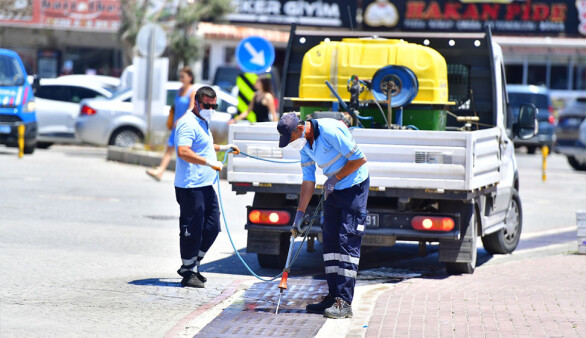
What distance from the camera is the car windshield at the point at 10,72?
2192cm

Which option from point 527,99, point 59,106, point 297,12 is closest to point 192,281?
point 59,106

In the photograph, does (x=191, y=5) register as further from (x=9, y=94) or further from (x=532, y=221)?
(x=532, y=221)

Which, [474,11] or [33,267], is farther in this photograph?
[474,11]

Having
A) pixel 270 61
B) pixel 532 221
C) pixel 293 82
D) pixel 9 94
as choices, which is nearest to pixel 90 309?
pixel 293 82

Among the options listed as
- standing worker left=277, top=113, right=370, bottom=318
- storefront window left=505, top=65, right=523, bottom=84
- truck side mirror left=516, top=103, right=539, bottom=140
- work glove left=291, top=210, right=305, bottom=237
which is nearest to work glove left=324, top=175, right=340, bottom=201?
standing worker left=277, top=113, right=370, bottom=318

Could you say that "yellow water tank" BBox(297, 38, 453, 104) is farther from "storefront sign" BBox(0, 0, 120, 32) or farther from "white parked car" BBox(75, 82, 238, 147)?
"storefront sign" BBox(0, 0, 120, 32)

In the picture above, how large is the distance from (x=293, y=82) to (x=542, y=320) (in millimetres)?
4920

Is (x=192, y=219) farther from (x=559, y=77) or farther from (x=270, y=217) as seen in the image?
(x=559, y=77)

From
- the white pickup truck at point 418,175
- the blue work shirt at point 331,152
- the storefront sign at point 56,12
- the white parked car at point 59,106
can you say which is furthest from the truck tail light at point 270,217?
the storefront sign at point 56,12

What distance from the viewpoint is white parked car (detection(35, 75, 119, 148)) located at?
2464cm

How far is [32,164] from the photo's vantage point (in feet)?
68.4

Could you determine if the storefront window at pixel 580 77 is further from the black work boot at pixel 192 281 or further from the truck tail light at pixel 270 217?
the black work boot at pixel 192 281

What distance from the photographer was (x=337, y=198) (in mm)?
8406

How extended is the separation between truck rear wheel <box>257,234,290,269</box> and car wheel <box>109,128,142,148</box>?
43.7ft
